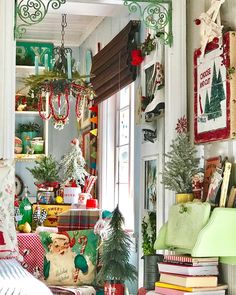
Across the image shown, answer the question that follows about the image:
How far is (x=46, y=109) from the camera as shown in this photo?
791cm

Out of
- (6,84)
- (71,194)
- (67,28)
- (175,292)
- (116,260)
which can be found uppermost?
(67,28)

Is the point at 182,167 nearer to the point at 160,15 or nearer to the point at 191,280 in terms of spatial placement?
the point at 191,280

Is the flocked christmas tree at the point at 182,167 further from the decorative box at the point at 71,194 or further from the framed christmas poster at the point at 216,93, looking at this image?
the decorative box at the point at 71,194

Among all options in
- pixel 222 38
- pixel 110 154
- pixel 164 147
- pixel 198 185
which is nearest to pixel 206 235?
pixel 198 185

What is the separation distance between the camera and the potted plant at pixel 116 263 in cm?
405

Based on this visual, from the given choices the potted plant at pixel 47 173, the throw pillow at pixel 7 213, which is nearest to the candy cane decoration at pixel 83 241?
the throw pillow at pixel 7 213

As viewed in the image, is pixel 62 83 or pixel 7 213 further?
pixel 62 83

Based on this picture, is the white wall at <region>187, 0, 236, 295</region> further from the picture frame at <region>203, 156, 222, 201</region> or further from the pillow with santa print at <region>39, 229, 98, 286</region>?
the pillow with santa print at <region>39, 229, 98, 286</region>

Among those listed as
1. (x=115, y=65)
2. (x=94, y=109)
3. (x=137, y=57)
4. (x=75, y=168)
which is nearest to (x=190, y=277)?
(x=137, y=57)

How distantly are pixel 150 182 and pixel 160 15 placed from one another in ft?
4.14

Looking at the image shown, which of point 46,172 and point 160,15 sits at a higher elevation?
point 160,15

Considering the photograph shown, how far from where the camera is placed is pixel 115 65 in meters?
6.09

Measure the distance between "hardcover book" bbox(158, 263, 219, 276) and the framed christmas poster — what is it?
0.68 meters

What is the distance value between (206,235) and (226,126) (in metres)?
0.62
